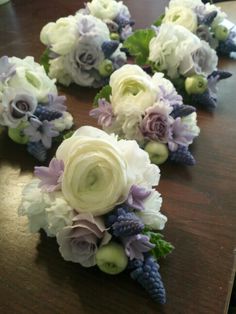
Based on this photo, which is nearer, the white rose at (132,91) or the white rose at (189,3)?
the white rose at (132,91)

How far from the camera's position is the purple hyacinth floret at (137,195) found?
599mm

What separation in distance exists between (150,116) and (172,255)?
0.30 m

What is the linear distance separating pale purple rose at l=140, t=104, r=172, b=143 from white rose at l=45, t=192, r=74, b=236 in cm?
27

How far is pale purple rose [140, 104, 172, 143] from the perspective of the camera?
800 mm

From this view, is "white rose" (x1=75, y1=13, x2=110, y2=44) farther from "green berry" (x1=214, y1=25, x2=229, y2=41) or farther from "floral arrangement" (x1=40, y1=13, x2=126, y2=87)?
"green berry" (x1=214, y1=25, x2=229, y2=41)

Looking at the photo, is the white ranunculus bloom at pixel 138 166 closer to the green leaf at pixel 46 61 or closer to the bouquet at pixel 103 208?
the bouquet at pixel 103 208

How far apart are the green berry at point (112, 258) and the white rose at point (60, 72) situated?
66 centimetres

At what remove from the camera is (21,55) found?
1321mm

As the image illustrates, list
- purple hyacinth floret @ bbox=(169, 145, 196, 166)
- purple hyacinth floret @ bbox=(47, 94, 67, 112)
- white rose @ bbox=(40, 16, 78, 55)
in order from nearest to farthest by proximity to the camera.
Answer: purple hyacinth floret @ bbox=(169, 145, 196, 166) < purple hyacinth floret @ bbox=(47, 94, 67, 112) < white rose @ bbox=(40, 16, 78, 55)

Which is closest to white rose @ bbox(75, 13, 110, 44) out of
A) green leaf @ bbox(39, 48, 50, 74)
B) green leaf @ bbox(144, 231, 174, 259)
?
green leaf @ bbox(39, 48, 50, 74)

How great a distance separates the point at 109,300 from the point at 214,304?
0.15 metres

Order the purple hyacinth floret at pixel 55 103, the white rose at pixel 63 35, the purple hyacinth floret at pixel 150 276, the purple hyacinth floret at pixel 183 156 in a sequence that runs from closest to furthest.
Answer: the purple hyacinth floret at pixel 150 276
the purple hyacinth floret at pixel 183 156
the purple hyacinth floret at pixel 55 103
the white rose at pixel 63 35

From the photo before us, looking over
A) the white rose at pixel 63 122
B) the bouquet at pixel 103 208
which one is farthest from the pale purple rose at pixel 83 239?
the white rose at pixel 63 122

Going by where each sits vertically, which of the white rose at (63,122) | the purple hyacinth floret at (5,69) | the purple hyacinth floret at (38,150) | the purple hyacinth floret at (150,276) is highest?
the purple hyacinth floret at (5,69)
